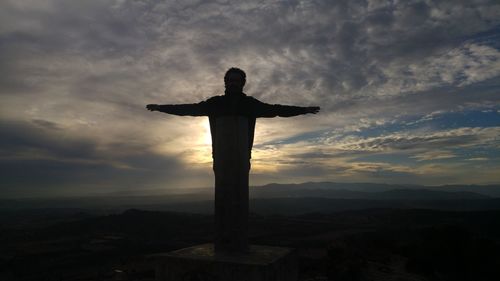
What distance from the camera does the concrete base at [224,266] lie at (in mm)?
3424

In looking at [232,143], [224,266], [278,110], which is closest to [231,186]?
[232,143]

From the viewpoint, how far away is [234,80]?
15.3ft

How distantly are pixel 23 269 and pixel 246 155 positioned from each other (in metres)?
41.6

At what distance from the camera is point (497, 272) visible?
727 inches

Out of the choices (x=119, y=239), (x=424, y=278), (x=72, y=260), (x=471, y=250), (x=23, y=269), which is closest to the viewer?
(x=424, y=278)

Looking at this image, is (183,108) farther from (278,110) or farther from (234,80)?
(278,110)

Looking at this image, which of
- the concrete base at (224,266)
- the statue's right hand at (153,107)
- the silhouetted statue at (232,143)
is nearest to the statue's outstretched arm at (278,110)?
the silhouetted statue at (232,143)

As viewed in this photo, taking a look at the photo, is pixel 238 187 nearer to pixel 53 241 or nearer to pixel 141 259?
pixel 141 259

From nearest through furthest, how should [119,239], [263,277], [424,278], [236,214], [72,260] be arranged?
[263,277] < [236,214] < [424,278] < [72,260] < [119,239]

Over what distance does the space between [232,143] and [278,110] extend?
0.84 m

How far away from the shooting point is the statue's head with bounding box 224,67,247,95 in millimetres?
4664

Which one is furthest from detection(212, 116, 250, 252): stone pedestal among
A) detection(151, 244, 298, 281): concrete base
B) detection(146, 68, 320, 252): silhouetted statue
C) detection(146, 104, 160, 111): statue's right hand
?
detection(146, 104, 160, 111): statue's right hand

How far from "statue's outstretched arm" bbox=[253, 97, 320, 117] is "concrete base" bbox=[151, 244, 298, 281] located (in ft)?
5.84

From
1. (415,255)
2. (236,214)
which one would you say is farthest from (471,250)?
(236,214)
